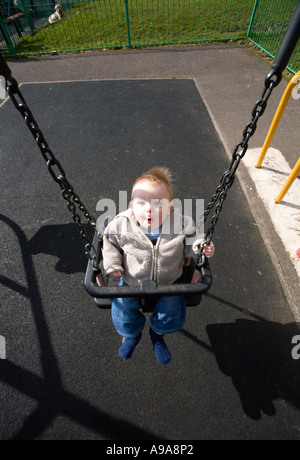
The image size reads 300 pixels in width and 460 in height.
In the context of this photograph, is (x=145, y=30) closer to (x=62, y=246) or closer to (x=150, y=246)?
(x=62, y=246)

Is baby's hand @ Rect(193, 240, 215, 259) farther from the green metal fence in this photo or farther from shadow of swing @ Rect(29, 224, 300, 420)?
the green metal fence

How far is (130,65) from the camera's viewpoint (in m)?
6.28

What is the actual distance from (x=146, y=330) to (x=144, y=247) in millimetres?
894

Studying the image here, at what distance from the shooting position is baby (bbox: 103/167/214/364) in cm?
137

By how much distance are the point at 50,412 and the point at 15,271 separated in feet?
4.18

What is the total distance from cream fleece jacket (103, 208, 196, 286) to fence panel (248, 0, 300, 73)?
22.4 ft

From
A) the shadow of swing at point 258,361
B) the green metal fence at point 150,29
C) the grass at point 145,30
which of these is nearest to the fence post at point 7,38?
the green metal fence at point 150,29

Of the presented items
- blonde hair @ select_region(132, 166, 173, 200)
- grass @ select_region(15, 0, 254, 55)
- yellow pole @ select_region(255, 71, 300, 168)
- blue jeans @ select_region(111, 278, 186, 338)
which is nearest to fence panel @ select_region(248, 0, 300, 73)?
grass @ select_region(15, 0, 254, 55)

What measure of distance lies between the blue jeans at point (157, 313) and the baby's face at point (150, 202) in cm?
49

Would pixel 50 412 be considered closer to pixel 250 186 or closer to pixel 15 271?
pixel 15 271

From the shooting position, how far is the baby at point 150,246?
4.49 feet

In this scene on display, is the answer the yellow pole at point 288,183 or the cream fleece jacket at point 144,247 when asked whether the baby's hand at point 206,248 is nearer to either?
the cream fleece jacket at point 144,247

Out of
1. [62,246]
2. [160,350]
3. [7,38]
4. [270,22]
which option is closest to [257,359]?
[160,350]
